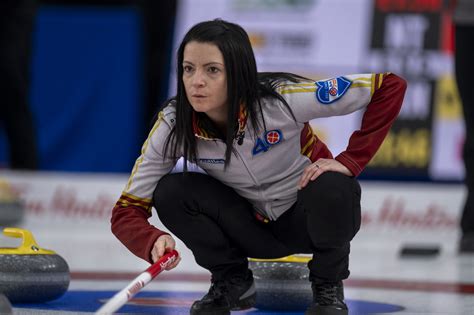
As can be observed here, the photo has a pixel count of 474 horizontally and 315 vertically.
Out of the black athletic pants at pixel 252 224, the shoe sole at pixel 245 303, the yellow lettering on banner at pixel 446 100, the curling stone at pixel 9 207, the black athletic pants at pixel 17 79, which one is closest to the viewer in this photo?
the black athletic pants at pixel 252 224

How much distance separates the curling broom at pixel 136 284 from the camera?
7.39 ft

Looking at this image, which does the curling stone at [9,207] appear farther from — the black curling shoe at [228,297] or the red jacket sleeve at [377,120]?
the red jacket sleeve at [377,120]

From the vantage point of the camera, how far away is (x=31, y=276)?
2979mm

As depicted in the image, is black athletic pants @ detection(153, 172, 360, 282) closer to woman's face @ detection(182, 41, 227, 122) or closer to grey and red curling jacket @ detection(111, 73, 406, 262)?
grey and red curling jacket @ detection(111, 73, 406, 262)

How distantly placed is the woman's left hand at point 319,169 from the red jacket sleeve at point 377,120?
0.15ft

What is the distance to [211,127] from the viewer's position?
2758mm

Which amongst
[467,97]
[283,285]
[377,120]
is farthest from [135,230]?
[467,97]

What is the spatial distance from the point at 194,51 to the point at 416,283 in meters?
1.54

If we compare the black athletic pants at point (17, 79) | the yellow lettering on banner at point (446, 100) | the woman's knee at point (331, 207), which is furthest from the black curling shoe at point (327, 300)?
the yellow lettering on banner at point (446, 100)

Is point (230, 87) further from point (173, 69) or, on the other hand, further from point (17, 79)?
point (173, 69)

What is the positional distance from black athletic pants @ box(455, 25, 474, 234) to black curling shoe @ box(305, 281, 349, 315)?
225 centimetres

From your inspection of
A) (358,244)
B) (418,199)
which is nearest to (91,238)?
(358,244)

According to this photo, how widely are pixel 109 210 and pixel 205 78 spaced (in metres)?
3.34

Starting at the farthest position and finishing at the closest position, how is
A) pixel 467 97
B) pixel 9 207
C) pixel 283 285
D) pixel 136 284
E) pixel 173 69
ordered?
1. pixel 173 69
2. pixel 9 207
3. pixel 467 97
4. pixel 283 285
5. pixel 136 284
